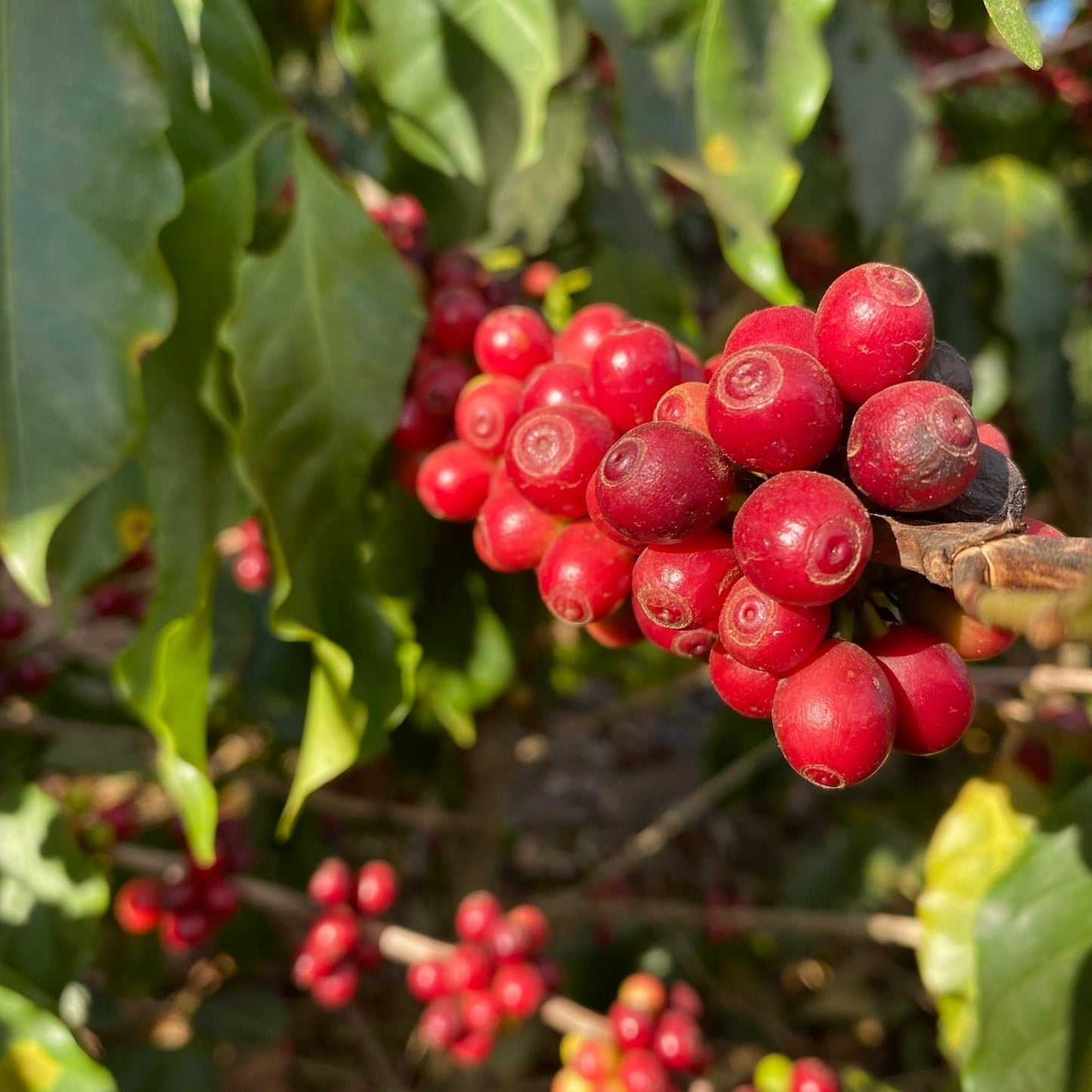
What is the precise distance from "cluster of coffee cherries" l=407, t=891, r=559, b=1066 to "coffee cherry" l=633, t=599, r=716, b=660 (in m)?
0.90

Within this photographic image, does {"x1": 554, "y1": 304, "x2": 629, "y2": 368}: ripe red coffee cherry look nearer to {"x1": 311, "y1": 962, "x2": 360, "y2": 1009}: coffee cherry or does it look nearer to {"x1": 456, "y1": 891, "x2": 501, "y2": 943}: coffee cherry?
{"x1": 456, "y1": 891, "x2": 501, "y2": 943}: coffee cherry

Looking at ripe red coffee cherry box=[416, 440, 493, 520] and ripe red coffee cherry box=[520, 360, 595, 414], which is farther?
ripe red coffee cherry box=[416, 440, 493, 520]

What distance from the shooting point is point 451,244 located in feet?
4.18

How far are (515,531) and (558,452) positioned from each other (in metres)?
0.12

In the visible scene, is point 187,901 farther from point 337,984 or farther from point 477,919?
point 477,919

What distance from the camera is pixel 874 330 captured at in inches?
21.7

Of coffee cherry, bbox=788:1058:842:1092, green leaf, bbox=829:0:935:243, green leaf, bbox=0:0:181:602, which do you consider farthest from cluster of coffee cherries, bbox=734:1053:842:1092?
green leaf, bbox=829:0:935:243

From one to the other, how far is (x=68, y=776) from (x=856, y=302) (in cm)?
203

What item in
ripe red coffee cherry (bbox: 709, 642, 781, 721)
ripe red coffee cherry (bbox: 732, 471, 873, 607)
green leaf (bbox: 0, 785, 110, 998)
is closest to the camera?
ripe red coffee cherry (bbox: 732, 471, 873, 607)

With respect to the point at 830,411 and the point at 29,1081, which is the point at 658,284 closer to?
the point at 830,411

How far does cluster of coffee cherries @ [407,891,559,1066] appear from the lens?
134 centimetres

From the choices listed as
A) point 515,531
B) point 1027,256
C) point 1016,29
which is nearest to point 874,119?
point 1027,256

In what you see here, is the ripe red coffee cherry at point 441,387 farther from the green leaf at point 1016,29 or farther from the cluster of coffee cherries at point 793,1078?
the cluster of coffee cherries at point 793,1078

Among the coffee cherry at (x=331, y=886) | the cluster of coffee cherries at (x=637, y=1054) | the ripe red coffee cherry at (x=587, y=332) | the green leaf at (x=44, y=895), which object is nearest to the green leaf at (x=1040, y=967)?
the cluster of coffee cherries at (x=637, y=1054)
